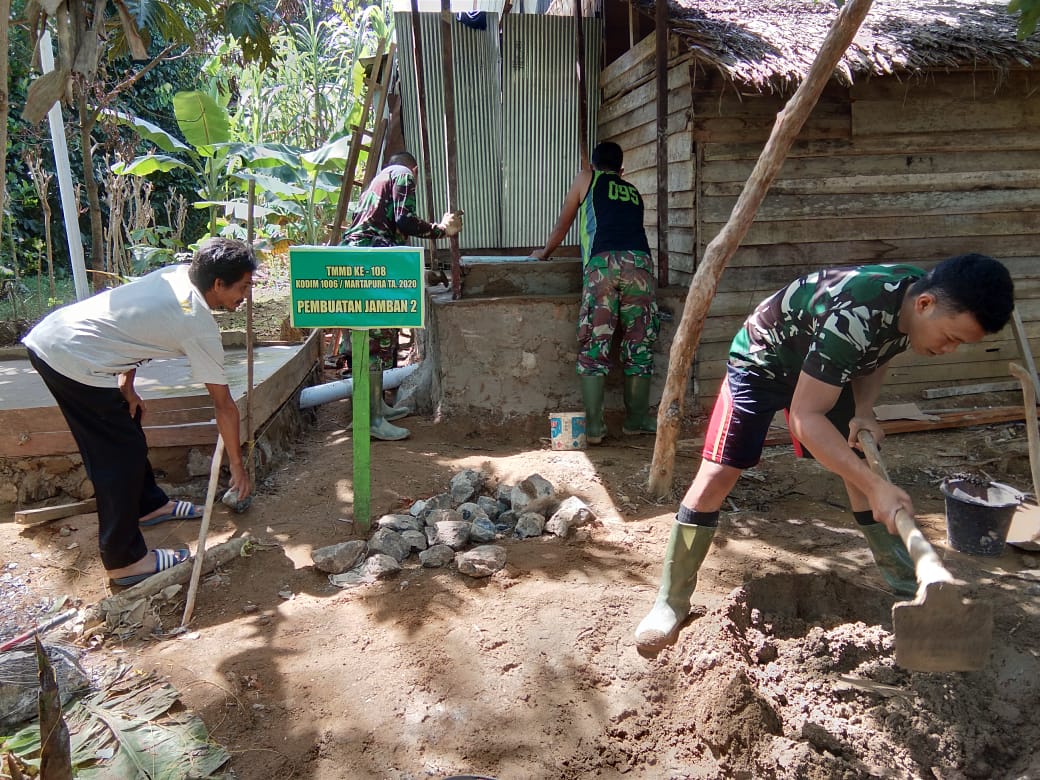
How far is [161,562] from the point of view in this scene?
3.79m

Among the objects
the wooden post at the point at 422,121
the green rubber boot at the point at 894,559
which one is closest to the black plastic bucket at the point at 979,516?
the green rubber boot at the point at 894,559

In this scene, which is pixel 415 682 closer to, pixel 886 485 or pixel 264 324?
pixel 886 485

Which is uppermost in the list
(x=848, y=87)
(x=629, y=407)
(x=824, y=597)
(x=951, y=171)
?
(x=848, y=87)

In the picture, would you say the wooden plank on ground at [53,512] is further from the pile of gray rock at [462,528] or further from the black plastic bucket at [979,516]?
the black plastic bucket at [979,516]

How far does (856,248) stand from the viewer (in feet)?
20.9

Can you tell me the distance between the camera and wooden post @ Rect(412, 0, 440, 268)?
628 centimetres

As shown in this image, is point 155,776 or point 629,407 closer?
point 155,776

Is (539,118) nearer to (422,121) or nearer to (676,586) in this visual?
(422,121)

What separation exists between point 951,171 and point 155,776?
681 cm

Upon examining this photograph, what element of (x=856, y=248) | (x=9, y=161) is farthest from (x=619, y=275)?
(x=9, y=161)

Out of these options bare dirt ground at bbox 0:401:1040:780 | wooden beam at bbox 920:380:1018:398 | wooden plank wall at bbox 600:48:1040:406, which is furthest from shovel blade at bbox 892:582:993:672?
wooden beam at bbox 920:380:1018:398

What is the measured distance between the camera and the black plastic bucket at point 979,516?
3887mm

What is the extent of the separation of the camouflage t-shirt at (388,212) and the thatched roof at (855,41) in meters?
2.17

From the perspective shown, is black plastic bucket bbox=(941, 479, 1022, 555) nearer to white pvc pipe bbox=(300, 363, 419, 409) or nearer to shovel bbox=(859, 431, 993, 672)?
shovel bbox=(859, 431, 993, 672)
